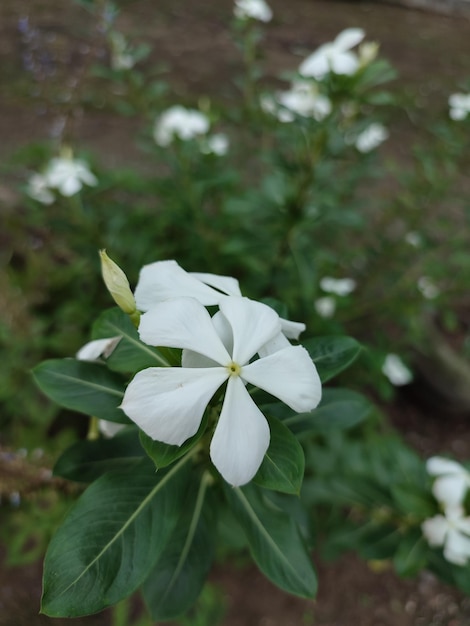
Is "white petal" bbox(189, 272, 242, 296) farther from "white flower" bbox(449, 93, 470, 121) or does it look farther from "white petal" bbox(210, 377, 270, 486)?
"white flower" bbox(449, 93, 470, 121)

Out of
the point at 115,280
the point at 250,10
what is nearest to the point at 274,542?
the point at 115,280

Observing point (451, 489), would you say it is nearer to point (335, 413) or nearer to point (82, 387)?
point (335, 413)

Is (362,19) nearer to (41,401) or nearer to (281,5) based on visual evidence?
(281,5)

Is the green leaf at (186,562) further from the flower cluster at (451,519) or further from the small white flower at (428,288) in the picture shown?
the small white flower at (428,288)

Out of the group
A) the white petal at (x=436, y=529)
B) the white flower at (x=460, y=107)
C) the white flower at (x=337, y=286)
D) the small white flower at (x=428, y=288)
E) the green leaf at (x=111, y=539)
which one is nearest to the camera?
the green leaf at (x=111, y=539)

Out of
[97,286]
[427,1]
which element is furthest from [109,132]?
[427,1]

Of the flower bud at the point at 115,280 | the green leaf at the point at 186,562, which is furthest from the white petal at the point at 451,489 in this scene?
the flower bud at the point at 115,280

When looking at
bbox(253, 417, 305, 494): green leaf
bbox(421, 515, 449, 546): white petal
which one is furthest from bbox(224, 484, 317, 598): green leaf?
bbox(421, 515, 449, 546): white petal
